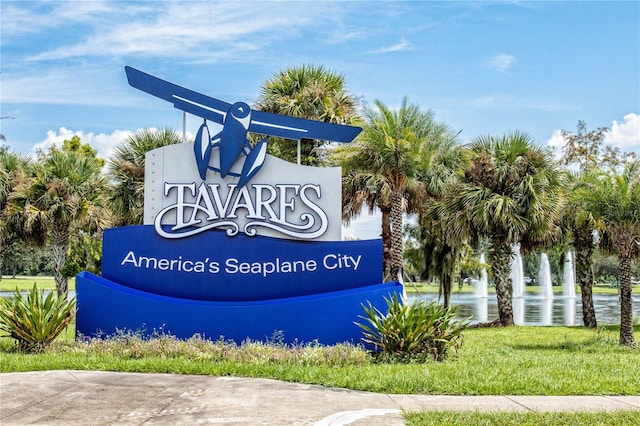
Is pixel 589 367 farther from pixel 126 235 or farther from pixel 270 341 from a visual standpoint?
pixel 126 235

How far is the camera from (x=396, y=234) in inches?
846

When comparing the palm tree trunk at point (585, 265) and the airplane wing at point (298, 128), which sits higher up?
the airplane wing at point (298, 128)

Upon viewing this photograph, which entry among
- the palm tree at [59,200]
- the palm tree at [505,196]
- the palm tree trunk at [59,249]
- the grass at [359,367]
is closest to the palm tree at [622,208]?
the grass at [359,367]

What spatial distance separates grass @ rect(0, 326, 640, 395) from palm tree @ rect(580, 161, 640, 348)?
11.1ft

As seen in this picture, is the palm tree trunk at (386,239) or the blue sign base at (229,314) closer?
the blue sign base at (229,314)

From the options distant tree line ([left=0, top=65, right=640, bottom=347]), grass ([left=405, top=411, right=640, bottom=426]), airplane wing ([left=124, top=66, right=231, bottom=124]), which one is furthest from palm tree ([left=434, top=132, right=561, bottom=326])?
grass ([left=405, top=411, right=640, bottom=426])

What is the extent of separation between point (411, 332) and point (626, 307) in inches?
310

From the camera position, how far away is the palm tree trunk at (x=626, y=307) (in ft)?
54.0

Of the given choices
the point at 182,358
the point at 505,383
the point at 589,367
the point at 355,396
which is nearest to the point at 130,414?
the point at 355,396

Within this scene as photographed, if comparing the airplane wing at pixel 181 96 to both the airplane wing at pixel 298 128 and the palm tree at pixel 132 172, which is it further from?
the palm tree at pixel 132 172

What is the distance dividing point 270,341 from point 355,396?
4.16 metres

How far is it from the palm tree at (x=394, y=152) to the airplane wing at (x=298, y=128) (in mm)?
5750

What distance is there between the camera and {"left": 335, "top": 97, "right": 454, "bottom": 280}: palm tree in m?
19.8

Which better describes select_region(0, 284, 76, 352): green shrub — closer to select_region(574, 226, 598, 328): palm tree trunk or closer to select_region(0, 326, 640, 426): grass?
select_region(0, 326, 640, 426): grass
